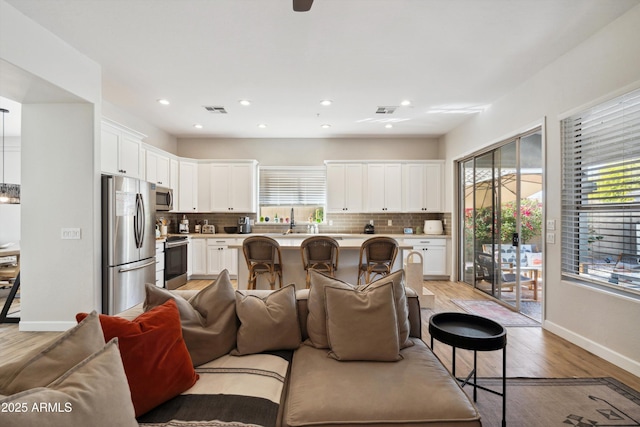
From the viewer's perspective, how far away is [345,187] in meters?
6.43

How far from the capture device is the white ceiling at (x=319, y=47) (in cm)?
252

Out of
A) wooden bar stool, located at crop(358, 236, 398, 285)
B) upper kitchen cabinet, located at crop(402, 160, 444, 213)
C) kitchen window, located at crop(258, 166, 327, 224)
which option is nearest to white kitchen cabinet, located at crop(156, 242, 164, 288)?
kitchen window, located at crop(258, 166, 327, 224)

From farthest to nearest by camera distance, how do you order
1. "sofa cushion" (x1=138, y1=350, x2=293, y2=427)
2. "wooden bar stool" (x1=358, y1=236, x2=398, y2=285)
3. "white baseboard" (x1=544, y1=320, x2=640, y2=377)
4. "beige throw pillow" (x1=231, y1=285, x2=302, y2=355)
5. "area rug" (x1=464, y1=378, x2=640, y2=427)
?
"wooden bar stool" (x1=358, y1=236, x2=398, y2=285) < "white baseboard" (x1=544, y1=320, x2=640, y2=377) < "area rug" (x1=464, y1=378, x2=640, y2=427) < "beige throw pillow" (x1=231, y1=285, x2=302, y2=355) < "sofa cushion" (x1=138, y1=350, x2=293, y2=427)

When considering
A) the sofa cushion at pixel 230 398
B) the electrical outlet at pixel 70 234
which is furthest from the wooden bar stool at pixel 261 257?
the sofa cushion at pixel 230 398

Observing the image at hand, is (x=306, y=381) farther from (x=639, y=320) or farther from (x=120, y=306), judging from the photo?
(x=120, y=306)

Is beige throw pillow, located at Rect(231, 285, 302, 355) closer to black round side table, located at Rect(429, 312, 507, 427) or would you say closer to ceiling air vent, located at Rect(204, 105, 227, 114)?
black round side table, located at Rect(429, 312, 507, 427)

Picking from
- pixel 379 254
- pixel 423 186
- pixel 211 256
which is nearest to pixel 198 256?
pixel 211 256

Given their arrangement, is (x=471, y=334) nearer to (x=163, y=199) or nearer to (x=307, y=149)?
(x=163, y=199)

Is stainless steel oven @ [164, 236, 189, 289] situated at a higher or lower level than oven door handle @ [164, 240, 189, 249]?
lower

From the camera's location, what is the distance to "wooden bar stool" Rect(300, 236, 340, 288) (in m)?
3.60

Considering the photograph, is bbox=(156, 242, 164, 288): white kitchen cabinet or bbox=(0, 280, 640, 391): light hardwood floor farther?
bbox=(156, 242, 164, 288): white kitchen cabinet

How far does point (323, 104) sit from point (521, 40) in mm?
2493

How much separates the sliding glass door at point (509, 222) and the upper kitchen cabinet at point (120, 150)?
17.1 ft

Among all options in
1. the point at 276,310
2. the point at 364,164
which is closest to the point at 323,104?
the point at 364,164
